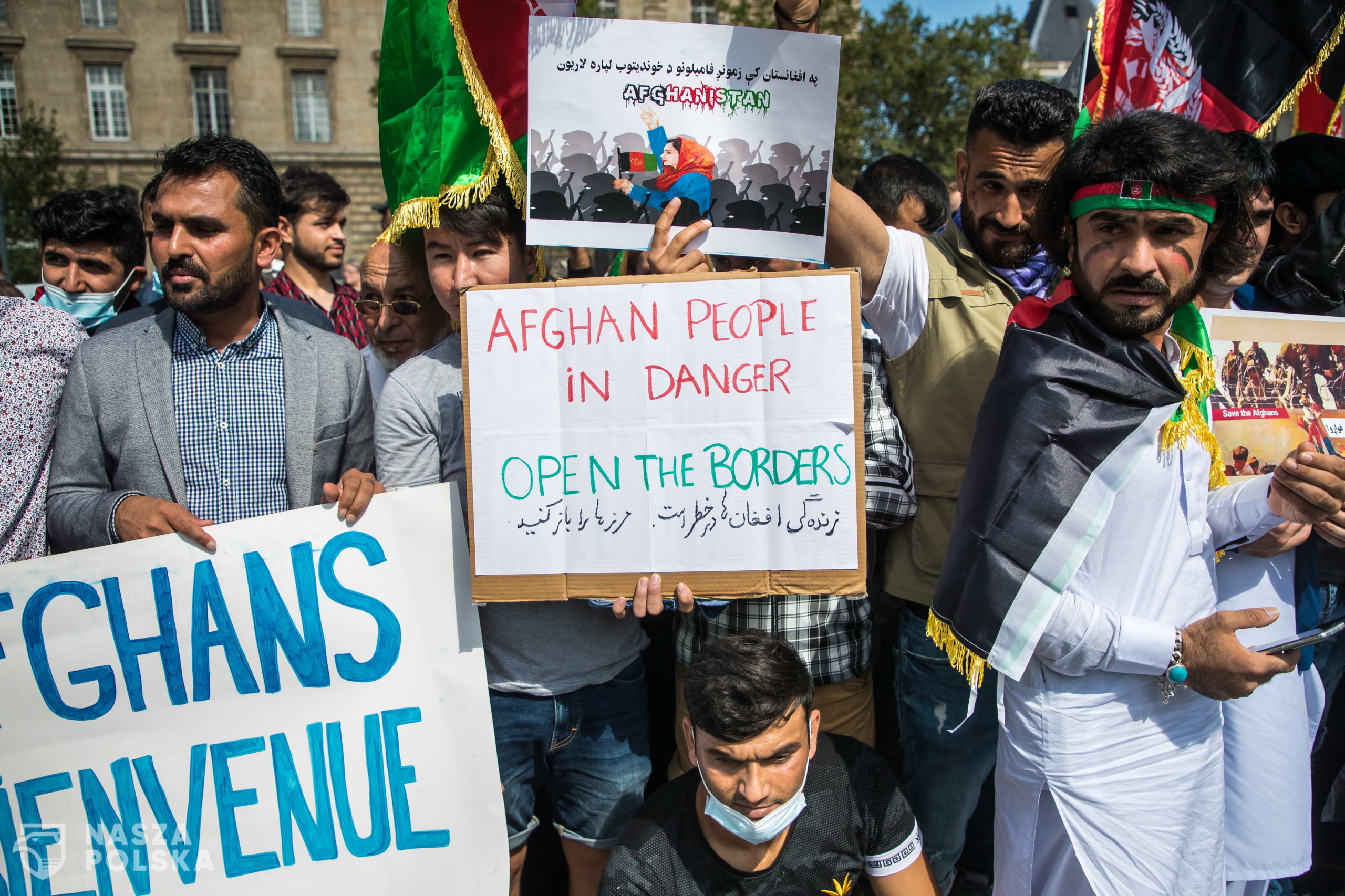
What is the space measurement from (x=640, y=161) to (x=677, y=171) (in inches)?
3.5

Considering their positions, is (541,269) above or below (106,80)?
below

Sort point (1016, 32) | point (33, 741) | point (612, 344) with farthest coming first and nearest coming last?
point (1016, 32)
point (33, 741)
point (612, 344)

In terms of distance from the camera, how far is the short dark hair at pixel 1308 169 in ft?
10.6

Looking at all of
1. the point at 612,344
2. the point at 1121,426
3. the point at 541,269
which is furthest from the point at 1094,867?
the point at 541,269

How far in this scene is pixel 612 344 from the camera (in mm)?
2053

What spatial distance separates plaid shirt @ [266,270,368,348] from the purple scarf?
9.16 ft

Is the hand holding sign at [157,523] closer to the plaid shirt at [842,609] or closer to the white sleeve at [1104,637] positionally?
the plaid shirt at [842,609]

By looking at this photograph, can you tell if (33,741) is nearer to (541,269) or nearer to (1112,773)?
(541,269)

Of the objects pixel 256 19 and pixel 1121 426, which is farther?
pixel 256 19

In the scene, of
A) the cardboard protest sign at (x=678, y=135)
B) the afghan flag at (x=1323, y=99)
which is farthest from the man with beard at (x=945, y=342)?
the afghan flag at (x=1323, y=99)

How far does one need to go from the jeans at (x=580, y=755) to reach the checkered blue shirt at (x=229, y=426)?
846mm

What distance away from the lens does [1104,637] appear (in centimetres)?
184

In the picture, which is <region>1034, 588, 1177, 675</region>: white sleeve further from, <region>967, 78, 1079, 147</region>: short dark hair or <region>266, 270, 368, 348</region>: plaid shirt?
<region>266, 270, 368, 348</region>: plaid shirt

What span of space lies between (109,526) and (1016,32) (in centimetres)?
2362
